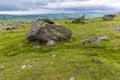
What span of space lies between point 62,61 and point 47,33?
69.2ft

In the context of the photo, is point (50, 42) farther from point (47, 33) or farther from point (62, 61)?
point (62, 61)

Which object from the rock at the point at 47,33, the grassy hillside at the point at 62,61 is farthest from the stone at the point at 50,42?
the grassy hillside at the point at 62,61

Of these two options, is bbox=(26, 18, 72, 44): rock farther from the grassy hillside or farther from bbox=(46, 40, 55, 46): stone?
the grassy hillside

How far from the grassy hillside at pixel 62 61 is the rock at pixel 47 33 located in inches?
93.9

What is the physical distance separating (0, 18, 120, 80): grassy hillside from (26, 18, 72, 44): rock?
238 cm

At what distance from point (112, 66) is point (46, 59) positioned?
1774cm

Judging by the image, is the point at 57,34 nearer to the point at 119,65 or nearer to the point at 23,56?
the point at 23,56

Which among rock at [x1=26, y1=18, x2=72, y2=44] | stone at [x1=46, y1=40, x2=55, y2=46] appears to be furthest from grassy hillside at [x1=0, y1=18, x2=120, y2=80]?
rock at [x1=26, y1=18, x2=72, y2=44]

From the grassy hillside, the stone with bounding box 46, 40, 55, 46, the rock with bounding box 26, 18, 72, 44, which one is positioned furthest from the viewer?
the rock with bounding box 26, 18, 72, 44

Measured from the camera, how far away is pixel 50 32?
78500 millimetres

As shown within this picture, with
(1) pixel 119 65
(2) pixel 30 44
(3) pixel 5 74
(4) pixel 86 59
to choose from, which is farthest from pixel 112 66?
(2) pixel 30 44

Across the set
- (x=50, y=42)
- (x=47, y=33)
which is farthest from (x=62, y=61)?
(x=47, y=33)

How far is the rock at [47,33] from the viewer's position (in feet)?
252

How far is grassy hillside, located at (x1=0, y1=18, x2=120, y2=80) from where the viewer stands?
169 feet
